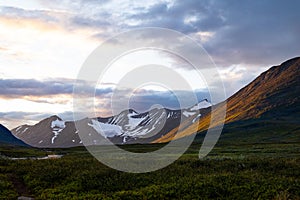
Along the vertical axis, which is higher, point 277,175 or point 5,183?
point 5,183

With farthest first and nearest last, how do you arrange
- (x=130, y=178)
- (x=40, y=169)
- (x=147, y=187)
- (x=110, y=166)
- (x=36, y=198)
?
(x=110, y=166) < (x=40, y=169) < (x=130, y=178) < (x=147, y=187) < (x=36, y=198)

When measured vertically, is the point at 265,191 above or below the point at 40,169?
below

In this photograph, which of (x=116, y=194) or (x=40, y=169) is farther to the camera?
(x=40, y=169)

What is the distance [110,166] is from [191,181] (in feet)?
34.5

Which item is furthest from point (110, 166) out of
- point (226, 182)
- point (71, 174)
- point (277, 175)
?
point (277, 175)

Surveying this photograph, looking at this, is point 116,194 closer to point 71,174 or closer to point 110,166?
point 71,174

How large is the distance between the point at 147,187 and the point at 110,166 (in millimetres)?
9797

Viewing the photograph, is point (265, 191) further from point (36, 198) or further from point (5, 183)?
point (5, 183)

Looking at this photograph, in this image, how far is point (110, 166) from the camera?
34.4m

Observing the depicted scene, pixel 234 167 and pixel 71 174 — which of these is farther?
pixel 234 167

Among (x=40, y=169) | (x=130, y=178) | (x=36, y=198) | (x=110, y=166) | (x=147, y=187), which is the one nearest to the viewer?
(x=36, y=198)

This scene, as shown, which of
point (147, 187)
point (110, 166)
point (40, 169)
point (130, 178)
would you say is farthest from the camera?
point (110, 166)

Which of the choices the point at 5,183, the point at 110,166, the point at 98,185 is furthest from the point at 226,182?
the point at 5,183

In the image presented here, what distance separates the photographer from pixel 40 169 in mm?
31953
